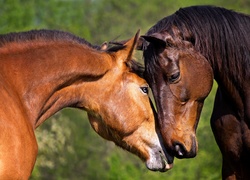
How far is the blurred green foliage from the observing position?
1973cm

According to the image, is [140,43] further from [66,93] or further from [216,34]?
[66,93]

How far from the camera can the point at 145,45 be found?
7578mm

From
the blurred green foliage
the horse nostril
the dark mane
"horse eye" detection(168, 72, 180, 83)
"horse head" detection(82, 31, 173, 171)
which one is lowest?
the blurred green foliage

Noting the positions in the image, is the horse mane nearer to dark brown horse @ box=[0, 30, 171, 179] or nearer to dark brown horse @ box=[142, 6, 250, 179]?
dark brown horse @ box=[142, 6, 250, 179]

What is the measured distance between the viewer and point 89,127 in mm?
29969

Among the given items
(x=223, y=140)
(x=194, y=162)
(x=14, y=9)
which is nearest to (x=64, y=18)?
(x=14, y=9)

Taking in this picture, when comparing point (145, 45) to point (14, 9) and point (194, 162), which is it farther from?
point (14, 9)

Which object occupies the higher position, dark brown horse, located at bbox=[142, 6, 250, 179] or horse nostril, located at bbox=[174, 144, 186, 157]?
dark brown horse, located at bbox=[142, 6, 250, 179]

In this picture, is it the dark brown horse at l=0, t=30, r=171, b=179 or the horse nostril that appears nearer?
the dark brown horse at l=0, t=30, r=171, b=179

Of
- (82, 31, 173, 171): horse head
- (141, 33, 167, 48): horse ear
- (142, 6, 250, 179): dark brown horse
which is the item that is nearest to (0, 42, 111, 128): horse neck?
(82, 31, 173, 171): horse head

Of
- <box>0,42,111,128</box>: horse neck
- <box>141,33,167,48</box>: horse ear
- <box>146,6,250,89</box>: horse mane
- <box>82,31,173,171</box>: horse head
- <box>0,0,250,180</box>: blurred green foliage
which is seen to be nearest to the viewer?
<box>0,42,111,128</box>: horse neck

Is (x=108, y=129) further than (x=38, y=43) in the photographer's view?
Yes

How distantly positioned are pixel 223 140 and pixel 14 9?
850 inches

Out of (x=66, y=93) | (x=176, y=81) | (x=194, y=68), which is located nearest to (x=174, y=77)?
(x=176, y=81)
